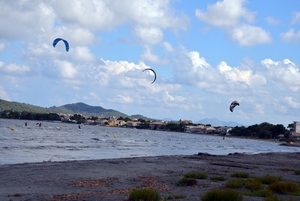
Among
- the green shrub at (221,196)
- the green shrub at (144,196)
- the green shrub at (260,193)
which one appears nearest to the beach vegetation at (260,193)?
the green shrub at (260,193)

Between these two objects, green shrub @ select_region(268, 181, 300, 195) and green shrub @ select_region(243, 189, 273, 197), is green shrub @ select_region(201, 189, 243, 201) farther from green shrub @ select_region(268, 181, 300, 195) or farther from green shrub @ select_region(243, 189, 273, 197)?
green shrub @ select_region(268, 181, 300, 195)

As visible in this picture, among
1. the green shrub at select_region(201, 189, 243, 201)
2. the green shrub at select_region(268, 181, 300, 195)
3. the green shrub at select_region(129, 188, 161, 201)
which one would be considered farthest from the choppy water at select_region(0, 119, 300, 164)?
the green shrub at select_region(201, 189, 243, 201)

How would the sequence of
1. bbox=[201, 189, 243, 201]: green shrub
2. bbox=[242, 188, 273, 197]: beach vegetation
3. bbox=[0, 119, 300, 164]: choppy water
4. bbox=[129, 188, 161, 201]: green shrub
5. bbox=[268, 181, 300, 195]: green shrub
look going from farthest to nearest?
bbox=[0, 119, 300, 164]: choppy water
bbox=[268, 181, 300, 195]: green shrub
bbox=[242, 188, 273, 197]: beach vegetation
bbox=[129, 188, 161, 201]: green shrub
bbox=[201, 189, 243, 201]: green shrub

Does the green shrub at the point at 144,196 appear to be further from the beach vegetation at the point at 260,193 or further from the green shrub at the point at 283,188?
the green shrub at the point at 283,188

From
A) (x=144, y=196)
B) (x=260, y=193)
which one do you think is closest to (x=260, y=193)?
(x=260, y=193)

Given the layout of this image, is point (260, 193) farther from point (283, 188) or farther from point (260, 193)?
point (283, 188)

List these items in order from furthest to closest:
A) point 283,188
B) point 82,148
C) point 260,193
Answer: point 82,148 < point 283,188 < point 260,193

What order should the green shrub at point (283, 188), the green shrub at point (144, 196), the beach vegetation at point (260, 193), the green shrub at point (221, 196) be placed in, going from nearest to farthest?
1. the green shrub at point (221, 196)
2. the green shrub at point (144, 196)
3. the beach vegetation at point (260, 193)
4. the green shrub at point (283, 188)

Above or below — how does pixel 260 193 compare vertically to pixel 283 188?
below

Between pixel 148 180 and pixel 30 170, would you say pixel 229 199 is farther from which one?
pixel 30 170

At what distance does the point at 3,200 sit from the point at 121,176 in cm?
863

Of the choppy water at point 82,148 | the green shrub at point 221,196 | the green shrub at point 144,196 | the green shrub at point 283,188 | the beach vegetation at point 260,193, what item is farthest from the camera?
the choppy water at point 82,148

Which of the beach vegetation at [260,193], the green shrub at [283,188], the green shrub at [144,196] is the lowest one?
→ the green shrub at [144,196]

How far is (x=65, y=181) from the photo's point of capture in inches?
744
